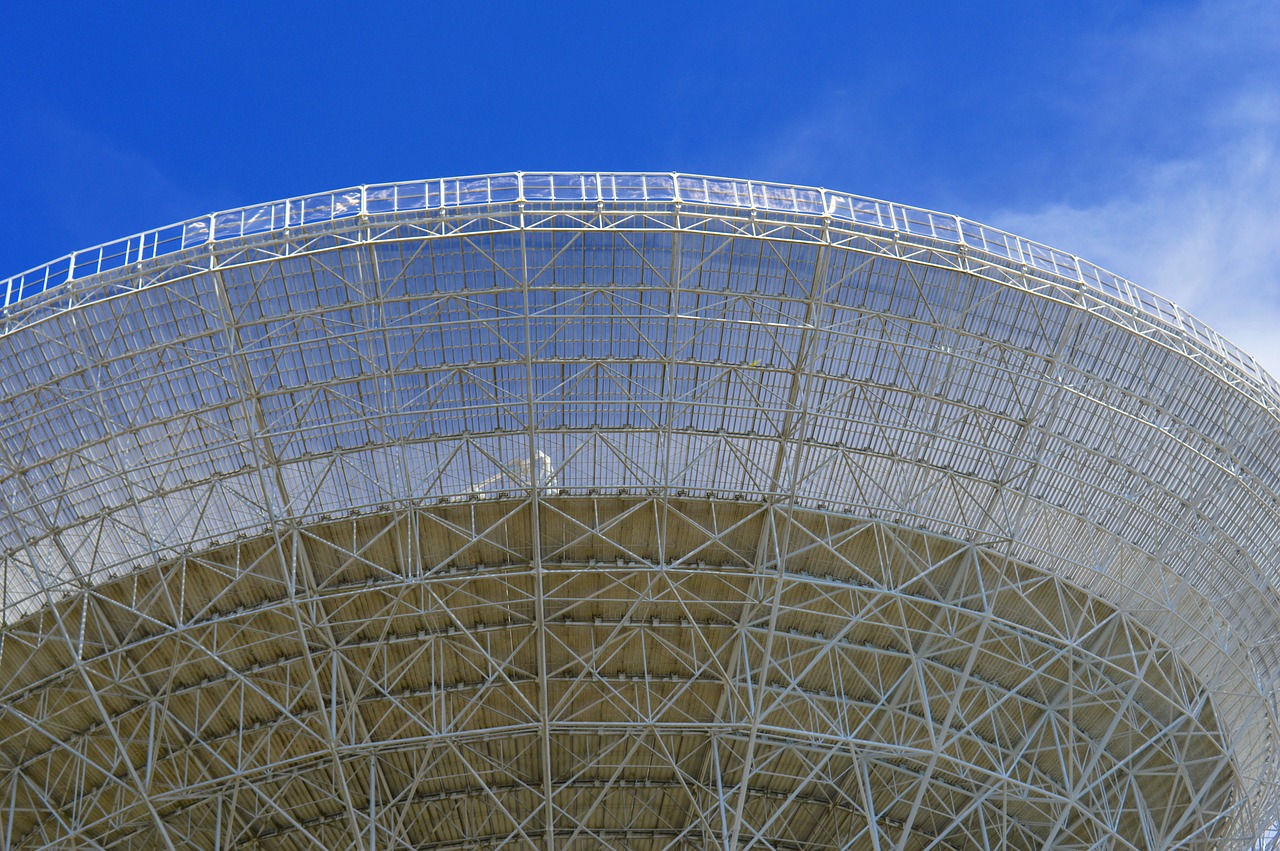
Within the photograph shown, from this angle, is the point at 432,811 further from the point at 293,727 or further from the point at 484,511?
the point at 484,511

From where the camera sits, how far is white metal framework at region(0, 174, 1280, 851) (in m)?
29.9

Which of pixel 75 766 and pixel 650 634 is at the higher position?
pixel 650 634

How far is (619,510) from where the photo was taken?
3253 cm

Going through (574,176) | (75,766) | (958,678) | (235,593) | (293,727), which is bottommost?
(75,766)

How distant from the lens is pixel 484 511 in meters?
32.3

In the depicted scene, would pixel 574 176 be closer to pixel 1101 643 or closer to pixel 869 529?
pixel 869 529

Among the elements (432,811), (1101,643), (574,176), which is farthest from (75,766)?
(1101,643)

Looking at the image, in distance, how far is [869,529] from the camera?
32969 mm

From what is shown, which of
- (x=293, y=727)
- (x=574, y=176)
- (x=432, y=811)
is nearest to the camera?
(x=574, y=176)

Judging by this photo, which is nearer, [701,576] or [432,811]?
[701,576]

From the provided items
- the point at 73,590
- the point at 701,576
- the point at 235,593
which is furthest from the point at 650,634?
the point at 73,590

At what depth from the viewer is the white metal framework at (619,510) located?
29859mm

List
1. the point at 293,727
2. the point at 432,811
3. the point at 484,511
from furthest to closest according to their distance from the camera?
1. the point at 432,811
2. the point at 293,727
3. the point at 484,511

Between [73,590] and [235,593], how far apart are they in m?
3.61
